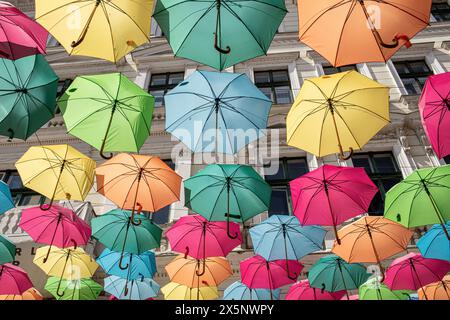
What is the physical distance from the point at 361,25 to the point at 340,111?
5.62ft

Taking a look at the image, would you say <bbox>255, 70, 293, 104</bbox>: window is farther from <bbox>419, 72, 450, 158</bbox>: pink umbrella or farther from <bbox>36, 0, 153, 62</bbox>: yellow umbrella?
<bbox>36, 0, 153, 62</bbox>: yellow umbrella

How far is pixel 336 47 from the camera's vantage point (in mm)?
4863

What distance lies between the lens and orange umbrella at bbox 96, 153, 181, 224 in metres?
6.61

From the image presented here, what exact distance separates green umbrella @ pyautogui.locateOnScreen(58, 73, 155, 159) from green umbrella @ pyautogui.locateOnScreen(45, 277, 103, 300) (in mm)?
3453

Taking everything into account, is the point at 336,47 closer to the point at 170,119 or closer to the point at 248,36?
the point at 248,36

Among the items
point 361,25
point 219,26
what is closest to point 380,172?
point 361,25

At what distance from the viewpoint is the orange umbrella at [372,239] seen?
21.7 ft

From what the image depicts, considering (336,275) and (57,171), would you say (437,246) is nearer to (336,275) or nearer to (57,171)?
(336,275)

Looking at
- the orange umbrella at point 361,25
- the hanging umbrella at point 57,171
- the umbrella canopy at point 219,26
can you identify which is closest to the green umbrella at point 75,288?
the hanging umbrella at point 57,171

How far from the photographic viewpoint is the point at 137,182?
6652 millimetres
